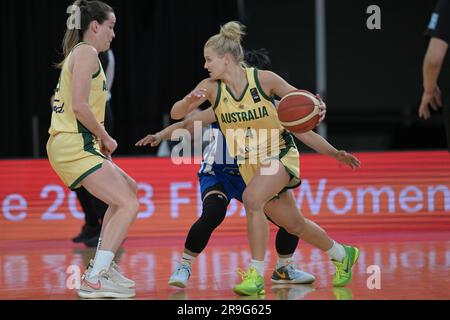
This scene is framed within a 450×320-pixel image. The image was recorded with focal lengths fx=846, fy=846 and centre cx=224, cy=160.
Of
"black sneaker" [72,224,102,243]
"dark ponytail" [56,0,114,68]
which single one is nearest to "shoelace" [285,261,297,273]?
"dark ponytail" [56,0,114,68]

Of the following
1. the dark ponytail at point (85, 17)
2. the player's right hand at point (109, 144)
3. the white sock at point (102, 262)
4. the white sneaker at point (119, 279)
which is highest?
the dark ponytail at point (85, 17)

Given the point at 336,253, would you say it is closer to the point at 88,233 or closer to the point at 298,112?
the point at 298,112

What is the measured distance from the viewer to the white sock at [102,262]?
5105mm

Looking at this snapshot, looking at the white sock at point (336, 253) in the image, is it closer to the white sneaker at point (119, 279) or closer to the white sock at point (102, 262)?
the white sneaker at point (119, 279)

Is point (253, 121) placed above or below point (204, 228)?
above

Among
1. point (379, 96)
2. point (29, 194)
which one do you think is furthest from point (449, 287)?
point (379, 96)

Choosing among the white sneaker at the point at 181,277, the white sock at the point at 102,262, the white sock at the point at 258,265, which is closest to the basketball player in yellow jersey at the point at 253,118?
the white sock at the point at 258,265

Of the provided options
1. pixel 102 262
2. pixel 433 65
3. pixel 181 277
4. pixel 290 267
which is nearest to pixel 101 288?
pixel 102 262

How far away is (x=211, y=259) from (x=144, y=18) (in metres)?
5.13

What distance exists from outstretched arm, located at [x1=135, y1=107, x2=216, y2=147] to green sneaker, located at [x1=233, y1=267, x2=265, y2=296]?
1.07 metres

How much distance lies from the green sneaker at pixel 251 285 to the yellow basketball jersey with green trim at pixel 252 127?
68 cm

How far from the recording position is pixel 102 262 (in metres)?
5.11

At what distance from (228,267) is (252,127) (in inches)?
59.9

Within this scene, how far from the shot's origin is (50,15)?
11.1m
